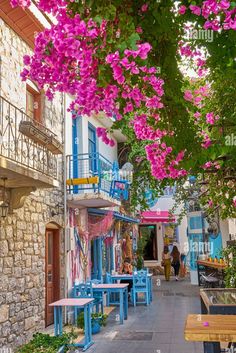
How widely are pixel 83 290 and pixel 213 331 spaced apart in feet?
19.6

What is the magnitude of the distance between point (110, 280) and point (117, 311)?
1.00m

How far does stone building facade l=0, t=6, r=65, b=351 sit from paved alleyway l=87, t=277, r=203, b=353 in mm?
1369

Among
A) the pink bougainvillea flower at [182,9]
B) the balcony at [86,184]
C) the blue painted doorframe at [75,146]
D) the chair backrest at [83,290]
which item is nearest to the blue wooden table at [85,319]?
the chair backrest at [83,290]

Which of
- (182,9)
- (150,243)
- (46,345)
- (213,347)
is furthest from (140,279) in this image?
(150,243)

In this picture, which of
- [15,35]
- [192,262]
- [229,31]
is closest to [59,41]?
[229,31]

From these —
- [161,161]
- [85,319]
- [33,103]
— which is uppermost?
[33,103]

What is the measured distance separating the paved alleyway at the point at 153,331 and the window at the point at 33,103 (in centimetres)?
489

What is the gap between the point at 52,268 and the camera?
9.56 meters

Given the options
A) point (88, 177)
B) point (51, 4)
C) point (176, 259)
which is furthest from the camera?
point (176, 259)

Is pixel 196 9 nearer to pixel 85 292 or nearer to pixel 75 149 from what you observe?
pixel 85 292

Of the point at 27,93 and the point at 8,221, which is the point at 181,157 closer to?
the point at 8,221

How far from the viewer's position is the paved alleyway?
7133 mm

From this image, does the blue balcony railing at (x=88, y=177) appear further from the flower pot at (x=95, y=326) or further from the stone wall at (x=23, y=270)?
the flower pot at (x=95, y=326)

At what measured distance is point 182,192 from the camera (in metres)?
13.2
